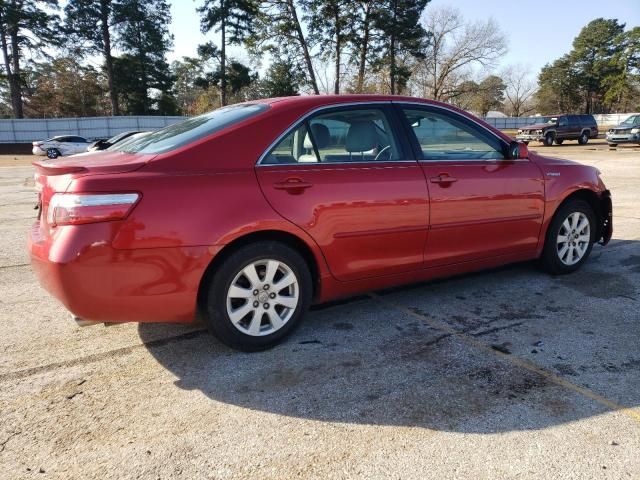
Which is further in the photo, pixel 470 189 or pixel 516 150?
pixel 516 150

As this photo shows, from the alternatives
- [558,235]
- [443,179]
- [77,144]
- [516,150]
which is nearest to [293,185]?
[443,179]

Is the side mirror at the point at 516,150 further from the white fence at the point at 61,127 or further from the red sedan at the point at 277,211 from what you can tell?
the white fence at the point at 61,127

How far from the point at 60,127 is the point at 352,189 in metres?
37.6

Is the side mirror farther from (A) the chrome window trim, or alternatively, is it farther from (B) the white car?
(B) the white car

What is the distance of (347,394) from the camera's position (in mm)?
2762

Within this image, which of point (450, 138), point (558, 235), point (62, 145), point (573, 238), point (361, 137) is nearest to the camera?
point (361, 137)

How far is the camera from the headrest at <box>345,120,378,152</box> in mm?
3578

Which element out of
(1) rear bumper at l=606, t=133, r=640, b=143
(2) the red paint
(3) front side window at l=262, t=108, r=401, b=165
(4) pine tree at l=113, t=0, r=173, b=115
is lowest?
(2) the red paint

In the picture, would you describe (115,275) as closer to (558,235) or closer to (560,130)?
(558,235)

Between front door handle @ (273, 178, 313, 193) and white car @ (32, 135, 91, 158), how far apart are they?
28496 millimetres

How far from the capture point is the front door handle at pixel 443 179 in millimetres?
3741

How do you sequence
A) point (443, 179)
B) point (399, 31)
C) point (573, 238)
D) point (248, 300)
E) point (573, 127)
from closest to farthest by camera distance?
point (248, 300)
point (443, 179)
point (573, 238)
point (573, 127)
point (399, 31)

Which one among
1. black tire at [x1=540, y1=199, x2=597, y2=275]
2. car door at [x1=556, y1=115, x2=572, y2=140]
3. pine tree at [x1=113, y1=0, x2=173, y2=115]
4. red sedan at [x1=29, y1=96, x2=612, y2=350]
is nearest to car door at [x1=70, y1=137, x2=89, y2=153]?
pine tree at [x1=113, y1=0, x2=173, y2=115]

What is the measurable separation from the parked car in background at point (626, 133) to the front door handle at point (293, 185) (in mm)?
29550
